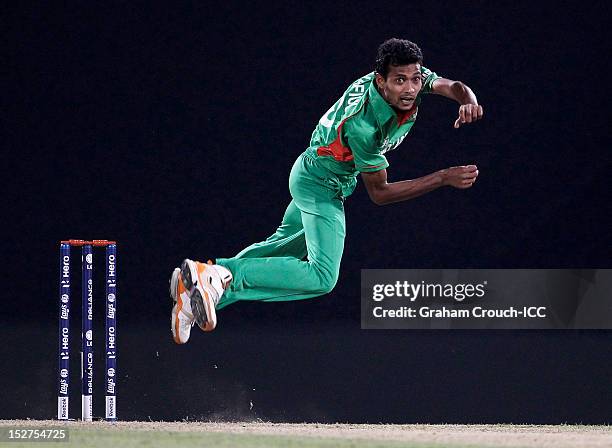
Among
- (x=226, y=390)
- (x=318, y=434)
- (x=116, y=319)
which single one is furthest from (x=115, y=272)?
(x=318, y=434)

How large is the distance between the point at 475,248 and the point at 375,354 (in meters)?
0.74

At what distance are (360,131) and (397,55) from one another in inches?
11.4

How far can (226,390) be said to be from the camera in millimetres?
5242

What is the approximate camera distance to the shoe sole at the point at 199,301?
363 cm

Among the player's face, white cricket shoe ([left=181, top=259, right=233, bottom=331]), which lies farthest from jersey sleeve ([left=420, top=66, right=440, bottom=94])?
white cricket shoe ([left=181, top=259, right=233, bottom=331])

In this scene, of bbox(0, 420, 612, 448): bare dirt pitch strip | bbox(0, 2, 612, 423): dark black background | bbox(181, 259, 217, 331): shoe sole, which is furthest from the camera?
bbox(0, 2, 612, 423): dark black background

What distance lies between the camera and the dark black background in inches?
207

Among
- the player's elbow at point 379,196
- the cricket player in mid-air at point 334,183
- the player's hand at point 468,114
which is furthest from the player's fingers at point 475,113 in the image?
the player's elbow at point 379,196

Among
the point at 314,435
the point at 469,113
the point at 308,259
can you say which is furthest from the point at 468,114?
the point at 314,435

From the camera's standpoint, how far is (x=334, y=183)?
3.80 metres

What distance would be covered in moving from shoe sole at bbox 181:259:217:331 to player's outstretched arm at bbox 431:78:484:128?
41.4 inches

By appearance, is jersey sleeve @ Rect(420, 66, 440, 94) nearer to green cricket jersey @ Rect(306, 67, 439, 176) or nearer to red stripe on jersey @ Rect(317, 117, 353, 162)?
green cricket jersey @ Rect(306, 67, 439, 176)

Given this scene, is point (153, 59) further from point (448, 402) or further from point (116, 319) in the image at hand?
point (448, 402)

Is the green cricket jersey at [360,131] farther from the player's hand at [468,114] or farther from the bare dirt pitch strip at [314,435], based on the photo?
the bare dirt pitch strip at [314,435]
